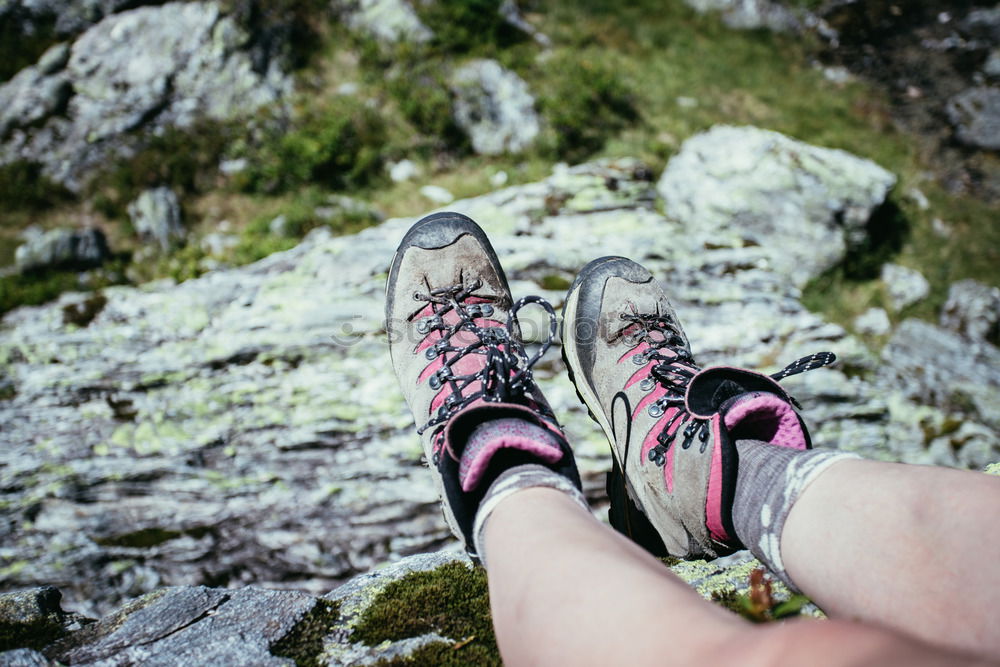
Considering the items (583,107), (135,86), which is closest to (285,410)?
(583,107)

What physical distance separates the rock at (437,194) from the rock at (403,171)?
0.88 ft

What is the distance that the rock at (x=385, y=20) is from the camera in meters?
7.27

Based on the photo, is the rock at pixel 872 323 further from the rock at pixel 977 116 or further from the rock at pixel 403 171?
the rock at pixel 403 171

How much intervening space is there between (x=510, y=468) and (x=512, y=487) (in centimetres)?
13

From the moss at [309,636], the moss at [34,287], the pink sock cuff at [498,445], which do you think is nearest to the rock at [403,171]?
the moss at [34,287]

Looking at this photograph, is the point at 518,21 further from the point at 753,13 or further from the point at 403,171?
the point at 753,13

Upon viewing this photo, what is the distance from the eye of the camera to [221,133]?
21.3 feet

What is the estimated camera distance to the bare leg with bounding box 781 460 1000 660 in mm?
1208

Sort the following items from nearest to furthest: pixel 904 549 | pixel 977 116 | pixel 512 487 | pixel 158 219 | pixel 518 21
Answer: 1. pixel 904 549
2. pixel 512 487
3. pixel 158 219
4. pixel 977 116
5. pixel 518 21

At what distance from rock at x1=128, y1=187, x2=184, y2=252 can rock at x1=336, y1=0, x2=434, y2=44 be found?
3624 millimetres

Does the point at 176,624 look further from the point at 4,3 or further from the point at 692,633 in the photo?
the point at 4,3

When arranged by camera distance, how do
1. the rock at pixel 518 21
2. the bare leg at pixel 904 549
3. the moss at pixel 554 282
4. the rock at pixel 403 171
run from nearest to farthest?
the bare leg at pixel 904 549 → the moss at pixel 554 282 → the rock at pixel 403 171 → the rock at pixel 518 21

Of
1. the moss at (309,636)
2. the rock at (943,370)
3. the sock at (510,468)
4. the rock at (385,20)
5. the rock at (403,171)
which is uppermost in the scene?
the rock at (385,20)

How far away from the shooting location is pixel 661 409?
241 cm
